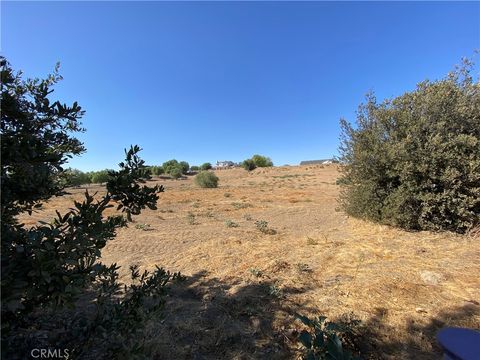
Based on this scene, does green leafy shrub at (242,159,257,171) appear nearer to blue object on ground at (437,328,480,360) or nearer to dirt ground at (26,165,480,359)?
dirt ground at (26,165,480,359)

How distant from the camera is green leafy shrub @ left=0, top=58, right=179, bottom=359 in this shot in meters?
1.43

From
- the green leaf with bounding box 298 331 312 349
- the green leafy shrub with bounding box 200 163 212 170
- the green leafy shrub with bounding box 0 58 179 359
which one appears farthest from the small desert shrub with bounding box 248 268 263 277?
the green leafy shrub with bounding box 200 163 212 170

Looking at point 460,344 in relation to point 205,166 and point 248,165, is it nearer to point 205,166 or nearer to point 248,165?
point 248,165

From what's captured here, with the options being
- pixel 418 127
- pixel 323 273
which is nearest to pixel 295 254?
pixel 323 273

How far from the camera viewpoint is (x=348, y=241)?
22.2 ft

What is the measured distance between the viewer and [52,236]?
1.48 metres

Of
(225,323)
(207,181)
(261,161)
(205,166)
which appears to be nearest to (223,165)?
(205,166)

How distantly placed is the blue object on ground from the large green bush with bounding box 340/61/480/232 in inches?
228

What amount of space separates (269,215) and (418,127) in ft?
21.3

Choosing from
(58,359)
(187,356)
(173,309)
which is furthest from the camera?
(173,309)

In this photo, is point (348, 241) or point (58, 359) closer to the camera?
point (58, 359)

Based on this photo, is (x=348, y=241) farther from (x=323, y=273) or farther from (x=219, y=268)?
(x=219, y=268)

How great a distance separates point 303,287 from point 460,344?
3120 millimetres

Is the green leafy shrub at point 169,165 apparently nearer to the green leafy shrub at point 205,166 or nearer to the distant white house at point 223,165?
the green leafy shrub at point 205,166
